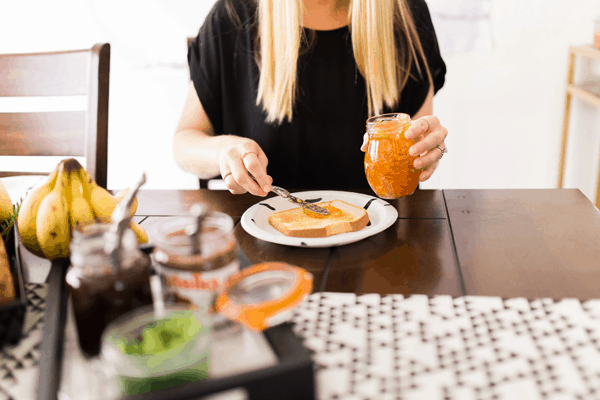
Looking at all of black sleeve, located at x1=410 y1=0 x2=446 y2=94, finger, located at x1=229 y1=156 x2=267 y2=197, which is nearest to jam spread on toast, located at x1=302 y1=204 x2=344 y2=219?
finger, located at x1=229 y1=156 x2=267 y2=197

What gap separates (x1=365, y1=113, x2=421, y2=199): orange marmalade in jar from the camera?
2.96 ft

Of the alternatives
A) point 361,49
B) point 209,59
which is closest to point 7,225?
point 209,59

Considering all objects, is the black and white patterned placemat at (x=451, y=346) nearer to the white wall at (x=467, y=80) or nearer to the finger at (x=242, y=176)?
the finger at (x=242, y=176)

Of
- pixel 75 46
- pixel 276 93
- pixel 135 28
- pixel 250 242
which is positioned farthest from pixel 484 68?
pixel 75 46

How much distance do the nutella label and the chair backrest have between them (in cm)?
84

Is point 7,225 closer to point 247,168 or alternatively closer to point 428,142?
point 247,168

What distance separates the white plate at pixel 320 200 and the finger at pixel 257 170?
0.22ft

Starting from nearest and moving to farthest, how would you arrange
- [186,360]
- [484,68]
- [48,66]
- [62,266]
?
[186,360] → [62,266] → [48,66] → [484,68]

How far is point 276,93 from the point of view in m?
1.35

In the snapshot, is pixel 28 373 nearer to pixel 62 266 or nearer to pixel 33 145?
pixel 62 266

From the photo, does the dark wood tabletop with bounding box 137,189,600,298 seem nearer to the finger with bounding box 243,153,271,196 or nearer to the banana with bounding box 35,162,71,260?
the finger with bounding box 243,153,271,196

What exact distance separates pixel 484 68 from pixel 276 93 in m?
1.48

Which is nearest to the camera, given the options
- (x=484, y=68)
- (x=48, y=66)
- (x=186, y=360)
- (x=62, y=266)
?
(x=186, y=360)

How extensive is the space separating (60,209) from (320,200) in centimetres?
51
